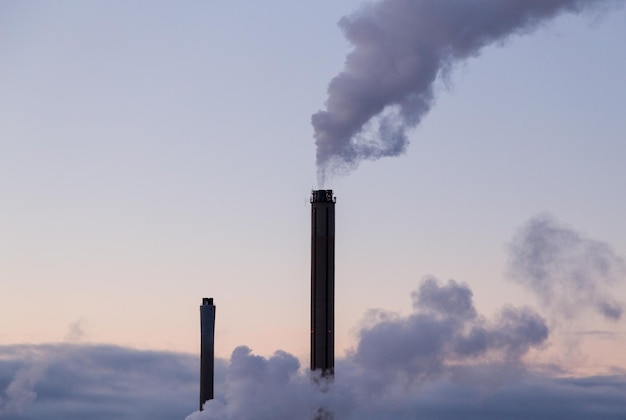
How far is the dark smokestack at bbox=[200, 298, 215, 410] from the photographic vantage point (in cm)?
16600

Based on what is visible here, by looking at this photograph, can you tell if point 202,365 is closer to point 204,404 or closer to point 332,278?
point 204,404

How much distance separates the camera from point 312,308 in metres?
159

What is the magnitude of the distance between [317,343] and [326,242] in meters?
8.50

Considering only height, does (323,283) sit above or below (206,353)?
above

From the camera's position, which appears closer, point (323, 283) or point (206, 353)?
point (323, 283)

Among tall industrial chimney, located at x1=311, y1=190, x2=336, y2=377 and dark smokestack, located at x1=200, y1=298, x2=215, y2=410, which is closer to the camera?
tall industrial chimney, located at x1=311, y1=190, x2=336, y2=377

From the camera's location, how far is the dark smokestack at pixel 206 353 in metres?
166

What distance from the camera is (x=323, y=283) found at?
158250 mm

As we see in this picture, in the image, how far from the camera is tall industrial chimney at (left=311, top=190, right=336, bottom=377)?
15838 cm

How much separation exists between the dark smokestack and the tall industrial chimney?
11.4 meters

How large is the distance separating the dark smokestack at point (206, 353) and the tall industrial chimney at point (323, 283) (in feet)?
37.3

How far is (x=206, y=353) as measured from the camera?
166250 millimetres

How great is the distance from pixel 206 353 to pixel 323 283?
14.5m

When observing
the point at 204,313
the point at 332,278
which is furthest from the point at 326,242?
the point at 204,313
